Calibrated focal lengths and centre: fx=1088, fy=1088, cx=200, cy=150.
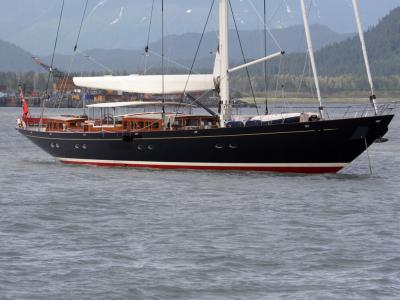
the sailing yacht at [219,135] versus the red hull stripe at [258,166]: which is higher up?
the sailing yacht at [219,135]

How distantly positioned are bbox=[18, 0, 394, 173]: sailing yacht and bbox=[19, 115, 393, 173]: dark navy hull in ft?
0.16

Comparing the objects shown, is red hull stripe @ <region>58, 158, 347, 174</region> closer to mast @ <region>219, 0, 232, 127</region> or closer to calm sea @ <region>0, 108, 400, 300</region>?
calm sea @ <region>0, 108, 400, 300</region>

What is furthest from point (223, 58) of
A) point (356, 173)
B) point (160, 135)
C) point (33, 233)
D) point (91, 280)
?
point (91, 280)

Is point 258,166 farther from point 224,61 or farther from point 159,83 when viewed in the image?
point 159,83

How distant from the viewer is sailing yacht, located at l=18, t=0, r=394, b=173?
53.6 m

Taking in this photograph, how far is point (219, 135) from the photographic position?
54.9 metres

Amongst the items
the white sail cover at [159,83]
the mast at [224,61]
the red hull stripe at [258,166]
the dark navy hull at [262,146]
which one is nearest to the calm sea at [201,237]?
the red hull stripe at [258,166]

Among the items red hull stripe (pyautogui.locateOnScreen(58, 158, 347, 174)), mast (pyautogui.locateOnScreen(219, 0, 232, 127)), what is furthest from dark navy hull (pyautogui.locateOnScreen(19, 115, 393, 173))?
mast (pyautogui.locateOnScreen(219, 0, 232, 127))

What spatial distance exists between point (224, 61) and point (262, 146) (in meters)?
7.06

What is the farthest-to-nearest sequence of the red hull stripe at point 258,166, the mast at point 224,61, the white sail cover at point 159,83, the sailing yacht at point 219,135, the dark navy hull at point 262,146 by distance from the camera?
the white sail cover at point 159,83
the mast at point 224,61
the red hull stripe at point 258,166
the sailing yacht at point 219,135
the dark navy hull at point 262,146

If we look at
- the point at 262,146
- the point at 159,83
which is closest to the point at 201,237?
the point at 262,146

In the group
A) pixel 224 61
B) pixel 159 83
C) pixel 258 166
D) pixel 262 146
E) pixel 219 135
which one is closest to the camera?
pixel 262 146

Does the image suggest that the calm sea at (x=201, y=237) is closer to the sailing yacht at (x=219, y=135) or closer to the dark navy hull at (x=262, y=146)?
the dark navy hull at (x=262, y=146)

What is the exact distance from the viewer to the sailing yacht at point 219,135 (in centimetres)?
5362
